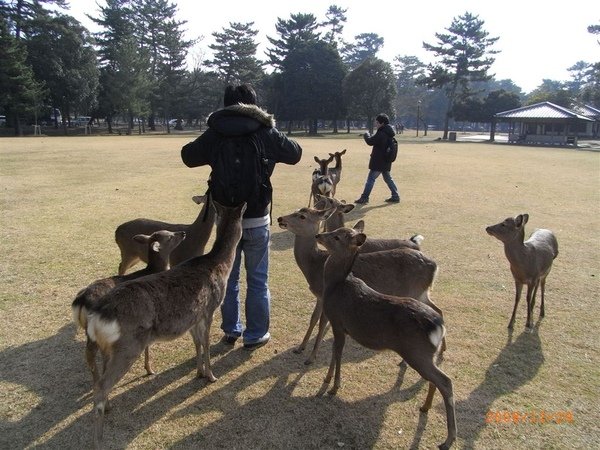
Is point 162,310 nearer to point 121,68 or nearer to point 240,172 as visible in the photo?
point 240,172

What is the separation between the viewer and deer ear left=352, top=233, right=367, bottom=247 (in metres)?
3.80

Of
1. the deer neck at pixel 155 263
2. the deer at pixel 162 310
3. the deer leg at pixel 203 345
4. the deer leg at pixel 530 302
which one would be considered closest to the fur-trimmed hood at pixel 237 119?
the deer at pixel 162 310

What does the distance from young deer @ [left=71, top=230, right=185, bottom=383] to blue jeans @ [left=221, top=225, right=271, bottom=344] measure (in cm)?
66

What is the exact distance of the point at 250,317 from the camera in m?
4.38

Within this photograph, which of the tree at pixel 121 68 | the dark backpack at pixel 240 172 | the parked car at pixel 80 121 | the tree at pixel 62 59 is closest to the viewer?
the dark backpack at pixel 240 172

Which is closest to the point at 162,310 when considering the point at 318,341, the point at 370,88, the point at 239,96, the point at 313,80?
the point at 318,341

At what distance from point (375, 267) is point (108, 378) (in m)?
2.65

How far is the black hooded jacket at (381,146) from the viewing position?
1134cm

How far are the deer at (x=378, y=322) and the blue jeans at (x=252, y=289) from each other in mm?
583

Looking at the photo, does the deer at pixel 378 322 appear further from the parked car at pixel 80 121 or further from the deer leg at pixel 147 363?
the parked car at pixel 80 121

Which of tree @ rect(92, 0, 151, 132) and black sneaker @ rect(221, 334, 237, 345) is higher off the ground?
tree @ rect(92, 0, 151, 132)

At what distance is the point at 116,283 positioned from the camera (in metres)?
3.98

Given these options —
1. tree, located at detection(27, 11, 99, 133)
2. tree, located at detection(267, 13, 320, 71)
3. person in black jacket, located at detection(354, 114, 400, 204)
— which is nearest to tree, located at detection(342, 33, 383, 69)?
tree, located at detection(267, 13, 320, 71)

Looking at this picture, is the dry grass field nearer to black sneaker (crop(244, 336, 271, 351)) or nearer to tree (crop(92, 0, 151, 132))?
black sneaker (crop(244, 336, 271, 351))
